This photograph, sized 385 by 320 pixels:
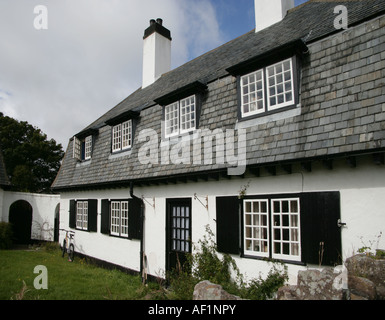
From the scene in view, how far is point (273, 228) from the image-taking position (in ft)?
21.1

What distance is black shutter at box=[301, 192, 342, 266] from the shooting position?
5477 millimetres

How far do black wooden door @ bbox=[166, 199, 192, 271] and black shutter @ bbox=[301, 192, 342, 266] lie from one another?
3503 mm

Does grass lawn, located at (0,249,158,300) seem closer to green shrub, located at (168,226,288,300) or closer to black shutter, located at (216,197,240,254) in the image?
green shrub, located at (168,226,288,300)

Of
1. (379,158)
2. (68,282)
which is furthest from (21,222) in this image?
(379,158)

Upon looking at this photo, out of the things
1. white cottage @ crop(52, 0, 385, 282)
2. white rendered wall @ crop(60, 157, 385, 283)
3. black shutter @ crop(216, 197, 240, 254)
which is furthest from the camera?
black shutter @ crop(216, 197, 240, 254)

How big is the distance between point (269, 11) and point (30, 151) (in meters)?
30.7

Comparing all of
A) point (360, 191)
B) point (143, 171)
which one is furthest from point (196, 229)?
point (360, 191)

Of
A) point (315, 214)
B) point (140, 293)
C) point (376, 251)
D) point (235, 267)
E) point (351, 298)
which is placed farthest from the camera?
point (140, 293)

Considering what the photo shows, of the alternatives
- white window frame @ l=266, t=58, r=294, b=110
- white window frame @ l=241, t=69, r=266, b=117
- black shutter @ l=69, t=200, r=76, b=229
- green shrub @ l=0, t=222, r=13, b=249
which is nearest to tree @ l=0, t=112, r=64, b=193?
green shrub @ l=0, t=222, r=13, b=249

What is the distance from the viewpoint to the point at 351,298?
12.2 feet

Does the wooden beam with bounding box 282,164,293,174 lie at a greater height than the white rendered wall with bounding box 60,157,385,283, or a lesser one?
greater

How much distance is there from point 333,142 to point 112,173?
835cm

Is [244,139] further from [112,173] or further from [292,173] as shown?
[112,173]

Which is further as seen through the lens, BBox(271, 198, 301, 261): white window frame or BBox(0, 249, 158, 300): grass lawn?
BBox(0, 249, 158, 300): grass lawn
